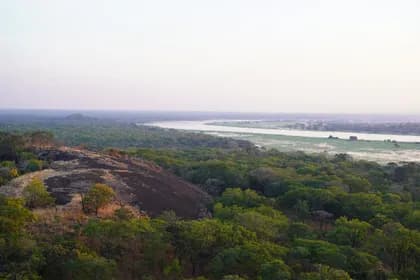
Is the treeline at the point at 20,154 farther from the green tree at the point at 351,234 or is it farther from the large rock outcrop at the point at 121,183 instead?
the green tree at the point at 351,234

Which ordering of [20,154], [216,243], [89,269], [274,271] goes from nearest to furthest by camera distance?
1. [89,269]
2. [274,271]
3. [216,243]
4. [20,154]

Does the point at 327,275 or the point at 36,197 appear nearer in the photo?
the point at 327,275

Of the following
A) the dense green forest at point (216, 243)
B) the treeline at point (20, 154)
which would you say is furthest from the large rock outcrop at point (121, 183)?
the dense green forest at point (216, 243)

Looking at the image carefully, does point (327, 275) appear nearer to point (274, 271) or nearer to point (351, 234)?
point (274, 271)

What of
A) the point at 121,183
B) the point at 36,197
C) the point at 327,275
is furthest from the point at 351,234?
the point at 36,197

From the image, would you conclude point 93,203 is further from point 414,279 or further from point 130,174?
point 414,279

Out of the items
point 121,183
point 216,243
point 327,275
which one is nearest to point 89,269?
point 216,243

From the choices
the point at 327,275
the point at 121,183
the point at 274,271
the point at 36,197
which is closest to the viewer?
the point at 327,275

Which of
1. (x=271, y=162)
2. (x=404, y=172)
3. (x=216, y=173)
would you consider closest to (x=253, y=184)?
(x=216, y=173)

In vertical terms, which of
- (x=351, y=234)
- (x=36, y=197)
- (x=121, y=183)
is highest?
(x=36, y=197)

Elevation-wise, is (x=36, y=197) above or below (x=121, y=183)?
above

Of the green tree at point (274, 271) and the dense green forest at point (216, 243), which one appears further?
the dense green forest at point (216, 243)
